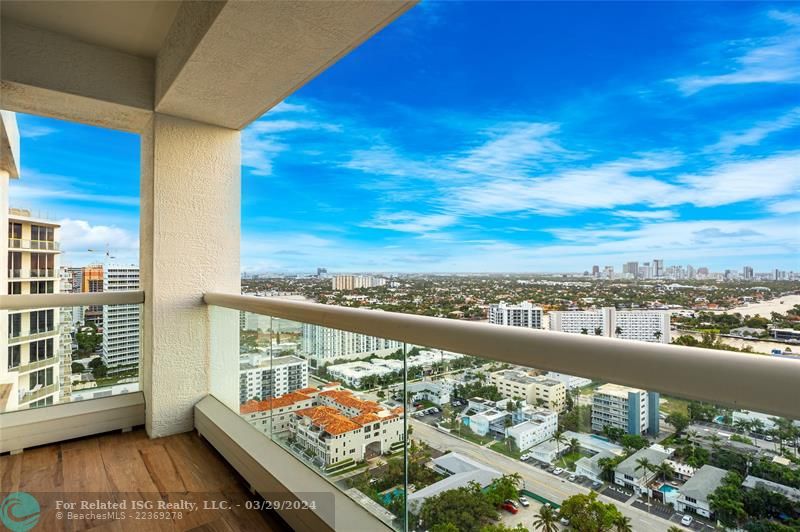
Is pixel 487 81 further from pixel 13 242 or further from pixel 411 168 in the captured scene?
pixel 13 242

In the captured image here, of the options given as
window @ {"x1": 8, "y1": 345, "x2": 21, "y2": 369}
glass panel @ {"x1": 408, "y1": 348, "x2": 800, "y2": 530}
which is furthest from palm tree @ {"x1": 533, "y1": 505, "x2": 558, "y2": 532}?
window @ {"x1": 8, "y1": 345, "x2": 21, "y2": 369}

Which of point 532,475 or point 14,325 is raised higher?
point 14,325

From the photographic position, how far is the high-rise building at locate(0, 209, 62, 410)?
268cm

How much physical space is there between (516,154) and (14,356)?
13.4 feet

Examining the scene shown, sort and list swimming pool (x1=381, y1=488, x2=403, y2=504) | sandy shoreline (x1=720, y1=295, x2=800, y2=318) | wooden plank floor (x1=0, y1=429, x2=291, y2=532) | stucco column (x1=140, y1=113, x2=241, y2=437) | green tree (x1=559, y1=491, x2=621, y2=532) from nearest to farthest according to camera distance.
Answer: green tree (x1=559, y1=491, x2=621, y2=532), sandy shoreline (x1=720, y1=295, x2=800, y2=318), swimming pool (x1=381, y1=488, x2=403, y2=504), wooden plank floor (x1=0, y1=429, x2=291, y2=532), stucco column (x1=140, y1=113, x2=241, y2=437)

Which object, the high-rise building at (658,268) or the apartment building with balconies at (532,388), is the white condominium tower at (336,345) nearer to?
the apartment building with balconies at (532,388)

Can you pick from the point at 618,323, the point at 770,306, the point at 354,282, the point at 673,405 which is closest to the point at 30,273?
the point at 354,282

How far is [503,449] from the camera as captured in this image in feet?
3.30

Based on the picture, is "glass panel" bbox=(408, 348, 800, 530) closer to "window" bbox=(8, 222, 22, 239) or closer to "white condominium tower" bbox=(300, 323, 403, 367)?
"white condominium tower" bbox=(300, 323, 403, 367)

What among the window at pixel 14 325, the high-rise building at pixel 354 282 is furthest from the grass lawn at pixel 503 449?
the window at pixel 14 325

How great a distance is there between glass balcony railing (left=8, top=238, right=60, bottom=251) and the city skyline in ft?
0.28

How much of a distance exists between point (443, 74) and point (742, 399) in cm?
431

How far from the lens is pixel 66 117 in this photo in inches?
112

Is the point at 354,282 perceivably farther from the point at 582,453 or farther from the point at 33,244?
the point at 33,244
